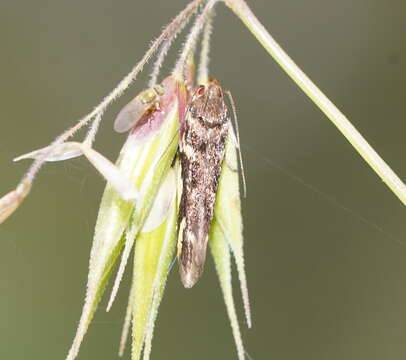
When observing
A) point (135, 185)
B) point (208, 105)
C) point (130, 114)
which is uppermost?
point (208, 105)

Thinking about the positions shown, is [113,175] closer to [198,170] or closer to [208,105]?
[198,170]

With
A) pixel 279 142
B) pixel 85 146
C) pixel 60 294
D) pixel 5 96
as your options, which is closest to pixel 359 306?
pixel 279 142

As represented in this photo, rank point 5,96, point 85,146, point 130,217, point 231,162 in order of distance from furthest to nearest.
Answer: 1. point 5,96
2. point 231,162
3. point 130,217
4. point 85,146

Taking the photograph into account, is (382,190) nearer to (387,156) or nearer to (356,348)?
(387,156)

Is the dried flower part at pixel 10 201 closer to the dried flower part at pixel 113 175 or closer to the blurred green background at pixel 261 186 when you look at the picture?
the dried flower part at pixel 113 175

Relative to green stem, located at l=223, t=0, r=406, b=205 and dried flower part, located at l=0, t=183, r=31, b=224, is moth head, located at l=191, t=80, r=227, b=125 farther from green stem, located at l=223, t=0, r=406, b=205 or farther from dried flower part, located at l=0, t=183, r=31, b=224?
dried flower part, located at l=0, t=183, r=31, b=224

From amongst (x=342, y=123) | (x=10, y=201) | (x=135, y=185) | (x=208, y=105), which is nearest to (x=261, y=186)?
(x=208, y=105)

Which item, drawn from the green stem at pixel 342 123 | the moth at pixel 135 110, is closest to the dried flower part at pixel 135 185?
the moth at pixel 135 110
